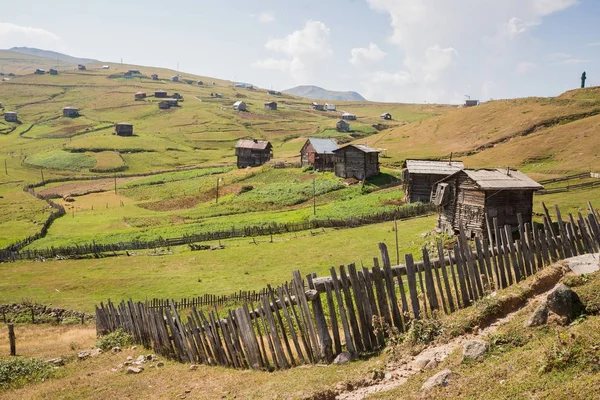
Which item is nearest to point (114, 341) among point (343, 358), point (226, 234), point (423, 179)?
point (343, 358)

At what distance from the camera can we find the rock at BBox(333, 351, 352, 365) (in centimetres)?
1087

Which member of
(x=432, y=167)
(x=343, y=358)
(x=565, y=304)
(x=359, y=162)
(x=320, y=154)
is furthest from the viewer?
(x=320, y=154)

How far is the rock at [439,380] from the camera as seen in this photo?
7883 millimetres

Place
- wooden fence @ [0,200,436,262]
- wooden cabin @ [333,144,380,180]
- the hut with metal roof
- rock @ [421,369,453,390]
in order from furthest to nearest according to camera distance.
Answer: the hut with metal roof → wooden cabin @ [333,144,380,180] → wooden fence @ [0,200,436,262] → rock @ [421,369,453,390]

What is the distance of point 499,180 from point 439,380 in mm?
27726

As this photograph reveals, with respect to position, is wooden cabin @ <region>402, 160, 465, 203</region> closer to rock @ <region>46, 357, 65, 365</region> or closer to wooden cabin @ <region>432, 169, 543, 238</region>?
wooden cabin @ <region>432, 169, 543, 238</region>

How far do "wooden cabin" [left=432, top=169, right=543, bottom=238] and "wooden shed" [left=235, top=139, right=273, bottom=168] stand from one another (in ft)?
229

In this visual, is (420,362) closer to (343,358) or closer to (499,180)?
(343,358)

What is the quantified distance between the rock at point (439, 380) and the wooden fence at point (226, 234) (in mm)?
38671

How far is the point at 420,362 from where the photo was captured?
9328 millimetres

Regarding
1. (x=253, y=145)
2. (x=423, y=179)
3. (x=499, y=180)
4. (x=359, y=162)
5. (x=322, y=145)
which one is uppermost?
(x=253, y=145)

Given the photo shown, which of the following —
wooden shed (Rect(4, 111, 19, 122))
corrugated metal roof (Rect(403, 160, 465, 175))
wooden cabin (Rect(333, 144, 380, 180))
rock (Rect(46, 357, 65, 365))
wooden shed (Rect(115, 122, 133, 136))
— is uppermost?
wooden shed (Rect(4, 111, 19, 122))

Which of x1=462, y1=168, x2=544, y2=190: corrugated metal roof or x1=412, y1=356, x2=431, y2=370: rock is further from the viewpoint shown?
x1=462, y1=168, x2=544, y2=190: corrugated metal roof

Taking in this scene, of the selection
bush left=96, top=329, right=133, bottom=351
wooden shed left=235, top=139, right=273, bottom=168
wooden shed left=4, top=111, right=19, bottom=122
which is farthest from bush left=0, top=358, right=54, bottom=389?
wooden shed left=4, top=111, right=19, bottom=122
